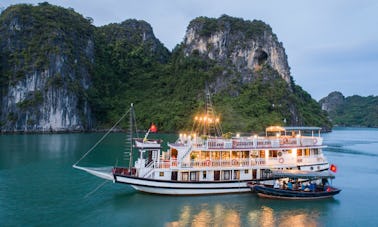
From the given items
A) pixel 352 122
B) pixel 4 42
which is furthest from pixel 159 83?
pixel 352 122

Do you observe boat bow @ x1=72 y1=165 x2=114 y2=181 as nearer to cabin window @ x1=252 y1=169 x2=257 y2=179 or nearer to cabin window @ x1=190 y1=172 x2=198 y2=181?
cabin window @ x1=190 y1=172 x2=198 y2=181

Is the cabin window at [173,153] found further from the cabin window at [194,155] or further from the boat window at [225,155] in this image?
the boat window at [225,155]

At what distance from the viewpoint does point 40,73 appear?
89500 millimetres

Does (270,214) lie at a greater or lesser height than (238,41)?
lesser

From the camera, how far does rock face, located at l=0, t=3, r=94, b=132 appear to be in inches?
3406

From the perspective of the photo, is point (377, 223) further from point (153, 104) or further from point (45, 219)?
point (153, 104)

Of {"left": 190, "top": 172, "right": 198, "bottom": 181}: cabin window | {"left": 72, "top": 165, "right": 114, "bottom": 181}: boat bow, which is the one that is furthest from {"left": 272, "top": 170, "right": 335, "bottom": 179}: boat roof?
{"left": 72, "top": 165, "right": 114, "bottom": 181}: boat bow

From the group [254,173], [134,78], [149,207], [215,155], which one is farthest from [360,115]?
[149,207]

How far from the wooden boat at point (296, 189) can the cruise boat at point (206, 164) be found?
0.90m

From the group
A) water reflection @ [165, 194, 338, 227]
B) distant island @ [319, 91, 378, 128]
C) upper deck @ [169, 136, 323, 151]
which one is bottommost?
water reflection @ [165, 194, 338, 227]

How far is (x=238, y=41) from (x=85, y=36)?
50.2 metres

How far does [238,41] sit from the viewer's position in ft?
356

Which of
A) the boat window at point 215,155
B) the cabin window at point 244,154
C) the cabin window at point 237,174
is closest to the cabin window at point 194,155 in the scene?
the boat window at point 215,155

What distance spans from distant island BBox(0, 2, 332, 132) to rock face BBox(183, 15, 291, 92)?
1.07 ft
